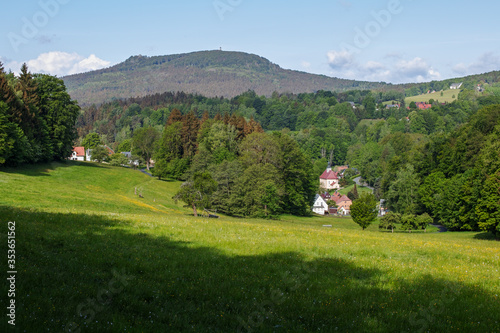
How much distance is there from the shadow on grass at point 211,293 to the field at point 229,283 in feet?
0.11

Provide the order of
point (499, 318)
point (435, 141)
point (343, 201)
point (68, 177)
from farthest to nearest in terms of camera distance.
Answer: point (343, 201) → point (435, 141) → point (68, 177) → point (499, 318)

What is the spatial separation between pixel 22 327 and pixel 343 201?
155m

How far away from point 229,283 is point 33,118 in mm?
72021

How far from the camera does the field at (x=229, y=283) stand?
9.33 metres

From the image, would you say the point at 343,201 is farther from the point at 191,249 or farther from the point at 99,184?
the point at 191,249

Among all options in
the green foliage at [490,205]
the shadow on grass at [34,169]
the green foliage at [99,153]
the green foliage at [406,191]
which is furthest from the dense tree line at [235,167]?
the green foliage at [490,205]

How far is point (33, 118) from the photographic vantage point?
72688 mm

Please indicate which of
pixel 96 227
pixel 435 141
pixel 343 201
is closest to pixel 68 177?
pixel 96 227

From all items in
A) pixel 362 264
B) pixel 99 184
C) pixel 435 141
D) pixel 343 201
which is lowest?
pixel 343 201

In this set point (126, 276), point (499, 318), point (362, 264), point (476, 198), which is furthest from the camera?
point (476, 198)

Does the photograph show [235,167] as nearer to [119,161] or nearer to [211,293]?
[211,293]

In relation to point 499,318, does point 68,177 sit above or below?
below

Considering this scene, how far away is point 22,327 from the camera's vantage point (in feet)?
25.2

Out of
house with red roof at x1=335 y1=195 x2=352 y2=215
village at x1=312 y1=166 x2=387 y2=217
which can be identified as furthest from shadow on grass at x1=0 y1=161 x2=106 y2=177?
house with red roof at x1=335 y1=195 x2=352 y2=215
